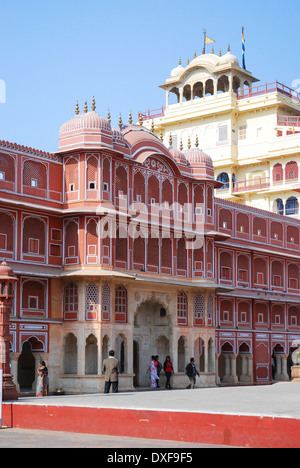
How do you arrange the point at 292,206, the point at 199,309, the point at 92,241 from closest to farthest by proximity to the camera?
the point at 92,241
the point at 199,309
the point at 292,206

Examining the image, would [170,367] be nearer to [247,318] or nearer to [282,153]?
[247,318]

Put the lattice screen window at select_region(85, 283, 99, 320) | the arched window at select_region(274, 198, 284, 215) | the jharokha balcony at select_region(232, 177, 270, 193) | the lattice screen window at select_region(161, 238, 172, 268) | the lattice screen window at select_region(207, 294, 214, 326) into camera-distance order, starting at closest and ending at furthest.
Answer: the lattice screen window at select_region(85, 283, 99, 320) < the lattice screen window at select_region(161, 238, 172, 268) < the lattice screen window at select_region(207, 294, 214, 326) < the arched window at select_region(274, 198, 284, 215) < the jharokha balcony at select_region(232, 177, 270, 193)

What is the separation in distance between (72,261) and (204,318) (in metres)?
7.72

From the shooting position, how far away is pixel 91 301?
29.4m

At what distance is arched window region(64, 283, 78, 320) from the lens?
97.2 feet

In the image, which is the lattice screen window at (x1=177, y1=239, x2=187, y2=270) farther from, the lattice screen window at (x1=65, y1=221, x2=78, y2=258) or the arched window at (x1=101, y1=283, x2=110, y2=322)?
the lattice screen window at (x1=65, y1=221, x2=78, y2=258)

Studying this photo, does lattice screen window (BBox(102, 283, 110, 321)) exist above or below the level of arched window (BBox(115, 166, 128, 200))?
below

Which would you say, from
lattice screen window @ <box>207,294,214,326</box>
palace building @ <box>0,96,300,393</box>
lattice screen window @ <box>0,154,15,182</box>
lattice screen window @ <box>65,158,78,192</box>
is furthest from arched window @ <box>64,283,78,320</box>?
lattice screen window @ <box>207,294,214,326</box>

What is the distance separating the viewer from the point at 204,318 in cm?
3469

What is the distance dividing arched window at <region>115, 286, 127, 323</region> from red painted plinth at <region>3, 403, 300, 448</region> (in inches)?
602

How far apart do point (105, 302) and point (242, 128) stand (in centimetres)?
2472

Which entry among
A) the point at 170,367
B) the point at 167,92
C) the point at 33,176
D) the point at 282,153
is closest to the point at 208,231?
the point at 170,367

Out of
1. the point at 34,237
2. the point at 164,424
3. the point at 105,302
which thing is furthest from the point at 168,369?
the point at 164,424

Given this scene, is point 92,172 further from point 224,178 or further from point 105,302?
point 224,178
